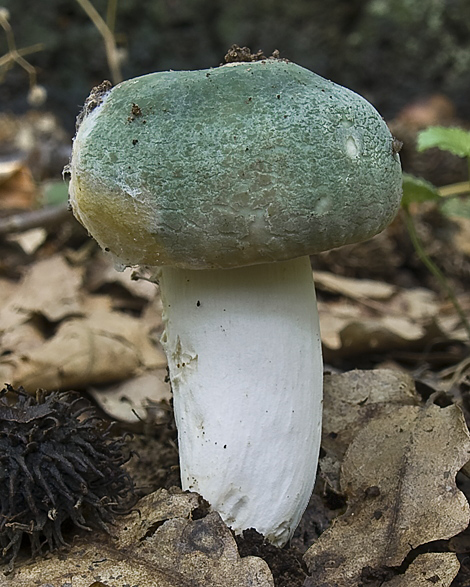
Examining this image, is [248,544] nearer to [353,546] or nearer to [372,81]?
[353,546]

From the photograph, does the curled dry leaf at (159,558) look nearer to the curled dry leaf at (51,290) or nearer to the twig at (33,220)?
the curled dry leaf at (51,290)

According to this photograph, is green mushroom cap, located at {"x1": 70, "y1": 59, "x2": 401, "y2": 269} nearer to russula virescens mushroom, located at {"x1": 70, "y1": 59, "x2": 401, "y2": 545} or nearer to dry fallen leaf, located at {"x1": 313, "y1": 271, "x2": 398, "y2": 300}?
russula virescens mushroom, located at {"x1": 70, "y1": 59, "x2": 401, "y2": 545}

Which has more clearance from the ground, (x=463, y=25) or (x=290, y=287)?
(x=290, y=287)

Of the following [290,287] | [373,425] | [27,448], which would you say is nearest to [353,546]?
[373,425]

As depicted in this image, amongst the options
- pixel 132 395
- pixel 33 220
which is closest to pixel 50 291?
pixel 33 220

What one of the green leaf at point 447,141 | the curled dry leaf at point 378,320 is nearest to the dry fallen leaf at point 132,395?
the curled dry leaf at point 378,320

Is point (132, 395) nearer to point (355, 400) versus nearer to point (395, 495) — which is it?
point (355, 400)
